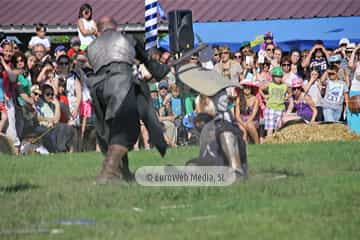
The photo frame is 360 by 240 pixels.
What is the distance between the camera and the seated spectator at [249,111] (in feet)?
66.3

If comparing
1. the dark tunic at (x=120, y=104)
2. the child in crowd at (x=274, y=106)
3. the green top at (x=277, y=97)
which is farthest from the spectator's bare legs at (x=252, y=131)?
the dark tunic at (x=120, y=104)

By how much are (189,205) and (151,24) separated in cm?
1290

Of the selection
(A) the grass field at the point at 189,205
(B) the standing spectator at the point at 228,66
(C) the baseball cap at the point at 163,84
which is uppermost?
(B) the standing spectator at the point at 228,66

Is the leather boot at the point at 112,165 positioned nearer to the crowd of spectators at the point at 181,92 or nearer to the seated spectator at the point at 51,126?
the crowd of spectators at the point at 181,92

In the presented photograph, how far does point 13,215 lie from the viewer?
9477 mm

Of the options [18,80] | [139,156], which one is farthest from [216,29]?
[139,156]

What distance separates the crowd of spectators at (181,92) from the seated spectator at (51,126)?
18 mm

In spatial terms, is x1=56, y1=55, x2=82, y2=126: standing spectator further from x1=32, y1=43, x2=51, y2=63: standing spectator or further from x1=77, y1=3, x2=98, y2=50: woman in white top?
x1=32, y1=43, x2=51, y2=63: standing spectator

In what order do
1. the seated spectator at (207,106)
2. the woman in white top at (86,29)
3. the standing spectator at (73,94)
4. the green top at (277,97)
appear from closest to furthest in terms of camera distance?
the seated spectator at (207,106)
the standing spectator at (73,94)
the woman in white top at (86,29)
the green top at (277,97)

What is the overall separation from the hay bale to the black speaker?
2.41m

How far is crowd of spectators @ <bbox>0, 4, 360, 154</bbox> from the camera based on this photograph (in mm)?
18906

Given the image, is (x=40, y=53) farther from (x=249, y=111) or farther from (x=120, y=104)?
(x=120, y=104)

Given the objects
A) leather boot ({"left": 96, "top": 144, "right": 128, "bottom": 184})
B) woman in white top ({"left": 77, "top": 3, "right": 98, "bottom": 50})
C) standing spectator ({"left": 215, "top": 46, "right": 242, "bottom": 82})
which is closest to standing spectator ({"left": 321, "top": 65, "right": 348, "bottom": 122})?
standing spectator ({"left": 215, "top": 46, "right": 242, "bottom": 82})

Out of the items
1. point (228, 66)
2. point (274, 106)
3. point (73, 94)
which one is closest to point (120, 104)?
point (73, 94)
